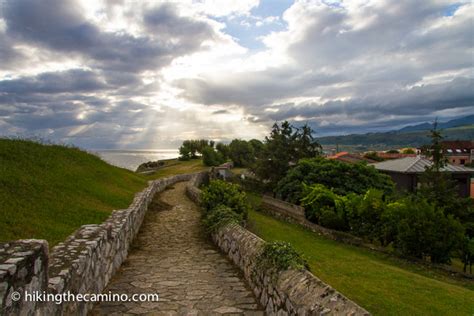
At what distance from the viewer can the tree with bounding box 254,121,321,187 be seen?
111 ft

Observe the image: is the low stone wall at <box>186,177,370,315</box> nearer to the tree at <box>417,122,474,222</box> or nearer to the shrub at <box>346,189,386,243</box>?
the shrub at <box>346,189,386,243</box>

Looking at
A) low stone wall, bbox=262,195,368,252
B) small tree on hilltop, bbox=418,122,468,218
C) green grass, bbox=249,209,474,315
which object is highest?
small tree on hilltop, bbox=418,122,468,218

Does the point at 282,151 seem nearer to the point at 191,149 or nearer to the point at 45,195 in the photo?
the point at 45,195

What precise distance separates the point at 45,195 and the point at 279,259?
6966 millimetres

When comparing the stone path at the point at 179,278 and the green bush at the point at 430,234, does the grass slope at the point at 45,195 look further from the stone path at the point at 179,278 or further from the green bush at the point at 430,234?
the green bush at the point at 430,234

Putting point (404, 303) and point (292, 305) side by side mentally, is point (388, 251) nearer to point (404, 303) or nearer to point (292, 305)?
point (404, 303)

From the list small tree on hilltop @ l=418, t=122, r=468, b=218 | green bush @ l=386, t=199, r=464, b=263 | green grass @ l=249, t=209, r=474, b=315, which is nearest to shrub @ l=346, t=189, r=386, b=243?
green bush @ l=386, t=199, r=464, b=263

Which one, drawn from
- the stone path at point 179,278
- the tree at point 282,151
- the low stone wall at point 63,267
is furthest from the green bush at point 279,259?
the tree at point 282,151

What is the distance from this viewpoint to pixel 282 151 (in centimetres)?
3400

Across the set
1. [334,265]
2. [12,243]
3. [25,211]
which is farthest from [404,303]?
[25,211]

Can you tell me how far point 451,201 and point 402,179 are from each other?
12.4 m

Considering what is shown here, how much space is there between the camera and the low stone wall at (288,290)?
386cm

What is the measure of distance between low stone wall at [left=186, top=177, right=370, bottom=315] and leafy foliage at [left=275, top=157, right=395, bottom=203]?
18.2 meters

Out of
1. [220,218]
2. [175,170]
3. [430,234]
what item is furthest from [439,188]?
[175,170]
